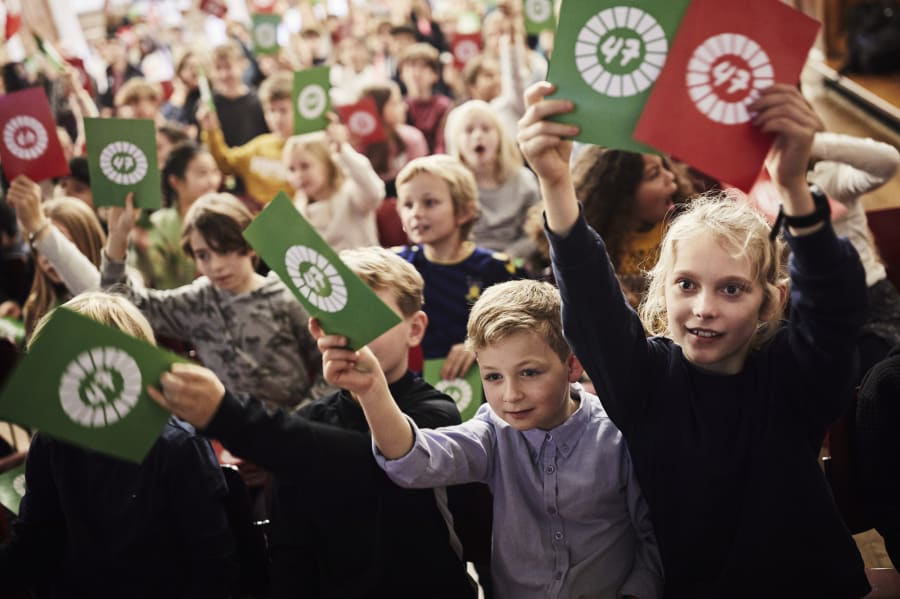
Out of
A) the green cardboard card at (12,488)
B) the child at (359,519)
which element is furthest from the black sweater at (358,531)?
the green cardboard card at (12,488)

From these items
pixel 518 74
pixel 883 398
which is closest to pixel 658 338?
pixel 883 398

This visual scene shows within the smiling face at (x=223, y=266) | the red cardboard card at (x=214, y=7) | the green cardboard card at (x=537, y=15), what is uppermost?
the red cardboard card at (x=214, y=7)

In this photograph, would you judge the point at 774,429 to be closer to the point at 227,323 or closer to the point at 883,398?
the point at 883,398

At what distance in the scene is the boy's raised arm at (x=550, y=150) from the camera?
113 centimetres

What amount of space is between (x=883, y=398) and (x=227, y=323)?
170 cm

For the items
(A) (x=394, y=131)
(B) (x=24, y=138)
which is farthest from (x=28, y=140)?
(A) (x=394, y=131)

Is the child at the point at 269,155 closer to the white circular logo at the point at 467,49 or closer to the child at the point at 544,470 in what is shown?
the white circular logo at the point at 467,49

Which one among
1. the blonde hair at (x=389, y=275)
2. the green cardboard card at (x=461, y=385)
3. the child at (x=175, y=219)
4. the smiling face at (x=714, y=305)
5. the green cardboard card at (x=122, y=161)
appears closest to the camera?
the smiling face at (x=714, y=305)

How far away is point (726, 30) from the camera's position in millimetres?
1078

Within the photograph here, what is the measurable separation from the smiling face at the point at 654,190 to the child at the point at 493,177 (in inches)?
29.2

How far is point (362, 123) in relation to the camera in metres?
4.24

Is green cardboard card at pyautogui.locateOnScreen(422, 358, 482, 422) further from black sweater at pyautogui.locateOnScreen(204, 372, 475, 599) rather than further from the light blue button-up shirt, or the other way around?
the light blue button-up shirt

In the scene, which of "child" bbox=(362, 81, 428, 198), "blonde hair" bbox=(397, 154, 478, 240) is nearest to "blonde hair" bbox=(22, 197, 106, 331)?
"blonde hair" bbox=(397, 154, 478, 240)

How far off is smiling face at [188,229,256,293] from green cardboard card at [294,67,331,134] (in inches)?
46.5
